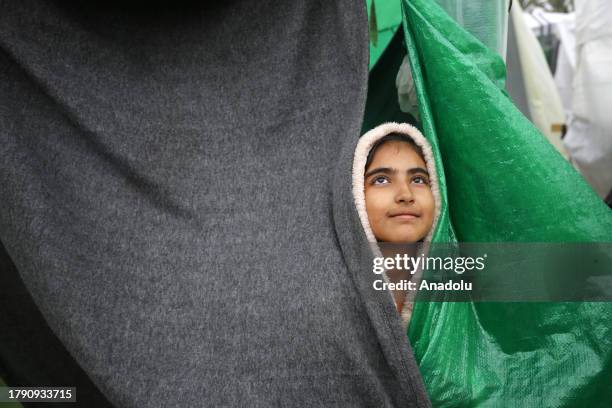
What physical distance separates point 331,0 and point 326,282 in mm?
627

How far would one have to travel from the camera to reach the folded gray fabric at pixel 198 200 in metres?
1.17

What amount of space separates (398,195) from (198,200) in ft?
1.37

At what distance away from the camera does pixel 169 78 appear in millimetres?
1359

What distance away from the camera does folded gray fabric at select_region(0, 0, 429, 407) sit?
3.85ft

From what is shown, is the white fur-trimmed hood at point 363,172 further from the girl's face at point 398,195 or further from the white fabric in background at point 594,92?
the white fabric in background at point 594,92

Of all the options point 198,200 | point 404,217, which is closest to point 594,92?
point 404,217

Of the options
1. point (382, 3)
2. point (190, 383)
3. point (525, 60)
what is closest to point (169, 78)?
point (190, 383)

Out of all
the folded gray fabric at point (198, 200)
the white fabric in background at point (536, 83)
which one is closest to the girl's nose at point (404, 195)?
the folded gray fabric at point (198, 200)

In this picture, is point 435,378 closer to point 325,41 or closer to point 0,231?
point 325,41

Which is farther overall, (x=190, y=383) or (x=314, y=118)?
(x=314, y=118)

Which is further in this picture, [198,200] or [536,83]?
[536,83]

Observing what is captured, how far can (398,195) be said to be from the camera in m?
1.34

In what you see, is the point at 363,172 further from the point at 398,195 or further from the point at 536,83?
the point at 536,83

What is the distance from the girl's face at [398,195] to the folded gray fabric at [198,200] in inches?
4.9
